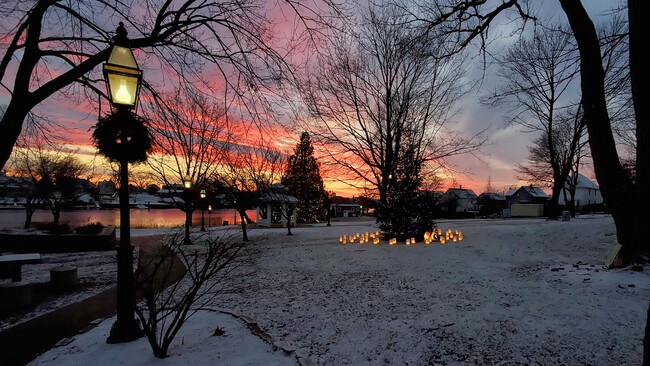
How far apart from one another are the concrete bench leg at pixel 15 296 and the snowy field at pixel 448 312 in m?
3.27

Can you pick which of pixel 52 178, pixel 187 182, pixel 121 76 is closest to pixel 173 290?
pixel 121 76

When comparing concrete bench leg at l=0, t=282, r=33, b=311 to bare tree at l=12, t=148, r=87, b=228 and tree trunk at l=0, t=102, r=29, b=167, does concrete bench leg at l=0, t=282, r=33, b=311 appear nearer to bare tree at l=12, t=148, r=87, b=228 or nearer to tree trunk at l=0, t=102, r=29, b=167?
tree trunk at l=0, t=102, r=29, b=167

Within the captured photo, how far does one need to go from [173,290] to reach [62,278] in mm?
6272

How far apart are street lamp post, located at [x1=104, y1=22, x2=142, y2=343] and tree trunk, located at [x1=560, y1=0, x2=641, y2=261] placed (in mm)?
7835

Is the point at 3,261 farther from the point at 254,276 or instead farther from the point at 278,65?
the point at 278,65

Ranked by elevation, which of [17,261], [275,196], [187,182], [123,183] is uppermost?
[187,182]

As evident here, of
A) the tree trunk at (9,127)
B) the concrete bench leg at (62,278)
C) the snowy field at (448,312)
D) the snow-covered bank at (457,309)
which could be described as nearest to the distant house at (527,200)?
the snow-covered bank at (457,309)

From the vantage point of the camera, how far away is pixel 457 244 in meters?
12.5

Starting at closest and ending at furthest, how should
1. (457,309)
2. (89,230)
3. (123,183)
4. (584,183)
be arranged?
(123,183) → (457,309) → (89,230) → (584,183)

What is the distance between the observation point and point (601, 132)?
21.3 feet

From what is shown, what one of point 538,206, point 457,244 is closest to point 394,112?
point 457,244

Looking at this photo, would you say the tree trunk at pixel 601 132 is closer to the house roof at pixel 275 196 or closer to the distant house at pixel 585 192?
the house roof at pixel 275 196

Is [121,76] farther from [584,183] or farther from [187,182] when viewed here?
[584,183]

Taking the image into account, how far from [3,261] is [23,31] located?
515 centimetres
